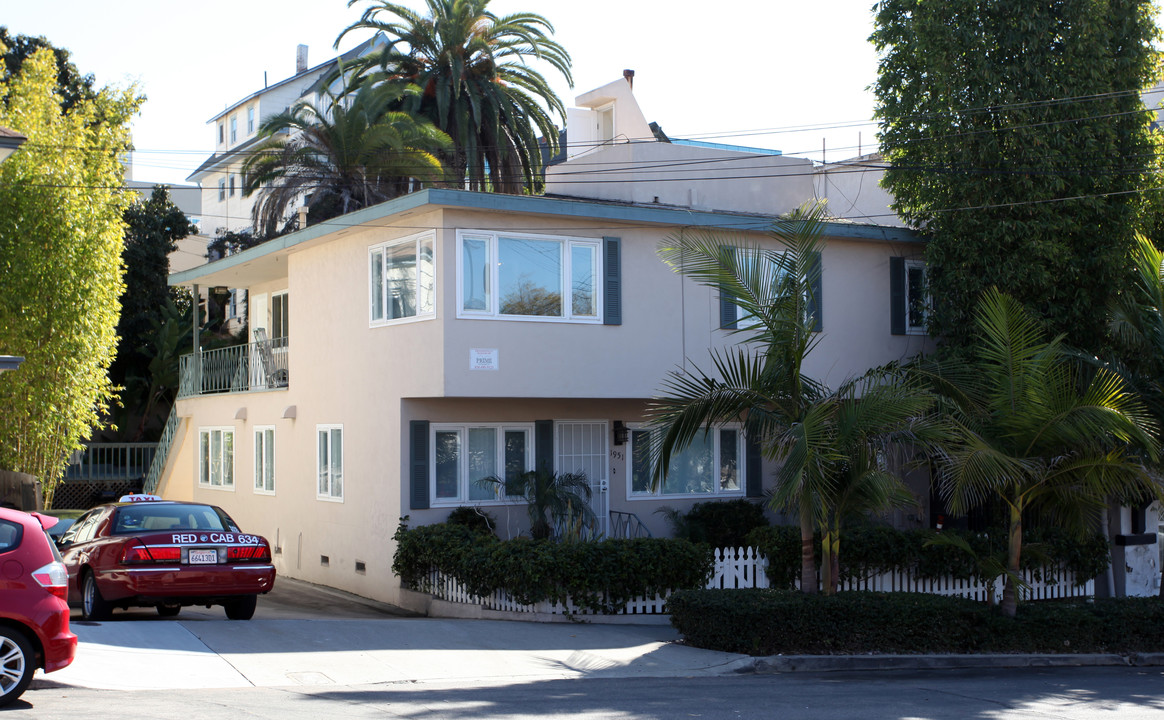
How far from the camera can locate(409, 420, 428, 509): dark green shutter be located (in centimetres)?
1603

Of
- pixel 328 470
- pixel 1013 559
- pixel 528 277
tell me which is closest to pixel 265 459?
pixel 328 470

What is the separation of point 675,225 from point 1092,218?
6.59 m

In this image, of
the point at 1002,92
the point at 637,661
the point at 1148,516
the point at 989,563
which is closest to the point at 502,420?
the point at 637,661

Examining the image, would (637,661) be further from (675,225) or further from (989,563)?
(675,225)

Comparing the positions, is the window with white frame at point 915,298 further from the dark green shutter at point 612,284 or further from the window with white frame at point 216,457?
the window with white frame at point 216,457

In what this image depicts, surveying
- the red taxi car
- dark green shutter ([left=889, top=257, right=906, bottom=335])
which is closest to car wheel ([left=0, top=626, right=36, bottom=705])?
the red taxi car

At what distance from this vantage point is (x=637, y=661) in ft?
38.2

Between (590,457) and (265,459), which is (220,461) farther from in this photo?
(590,457)

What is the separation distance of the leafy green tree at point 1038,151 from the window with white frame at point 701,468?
4044mm

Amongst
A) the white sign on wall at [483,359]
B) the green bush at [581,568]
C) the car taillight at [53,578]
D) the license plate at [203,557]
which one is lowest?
the green bush at [581,568]

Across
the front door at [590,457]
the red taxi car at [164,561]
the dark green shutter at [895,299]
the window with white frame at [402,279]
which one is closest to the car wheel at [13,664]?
the red taxi car at [164,561]

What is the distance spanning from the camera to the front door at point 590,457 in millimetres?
17641

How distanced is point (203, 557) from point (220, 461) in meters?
10.9

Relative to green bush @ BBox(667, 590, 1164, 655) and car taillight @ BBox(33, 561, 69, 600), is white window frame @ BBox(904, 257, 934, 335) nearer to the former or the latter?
green bush @ BBox(667, 590, 1164, 655)
